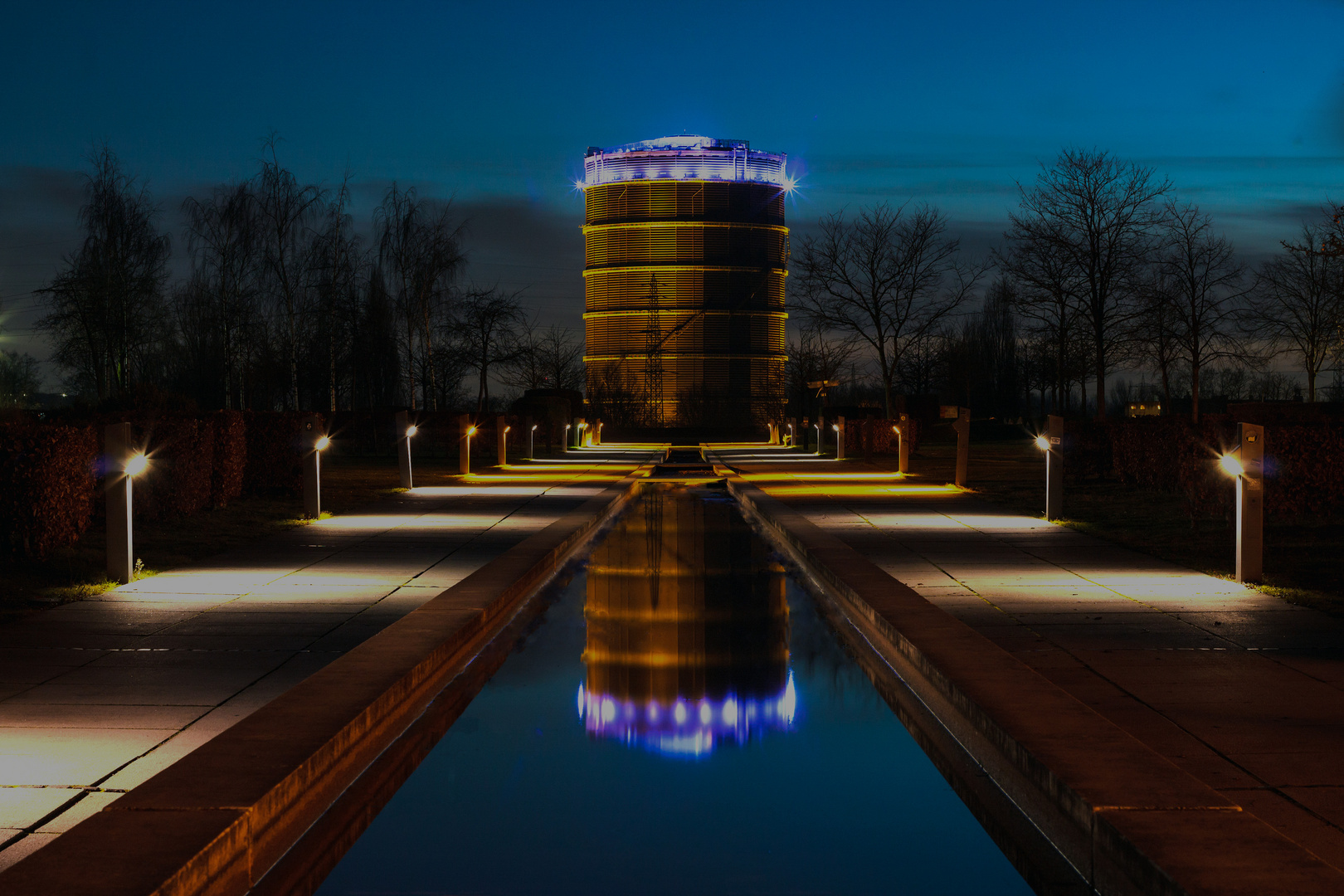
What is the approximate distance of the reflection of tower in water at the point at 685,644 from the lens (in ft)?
23.3

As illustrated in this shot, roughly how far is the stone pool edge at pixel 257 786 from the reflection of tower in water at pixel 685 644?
1.06 metres

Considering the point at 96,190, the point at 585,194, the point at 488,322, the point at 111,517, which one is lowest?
the point at 111,517

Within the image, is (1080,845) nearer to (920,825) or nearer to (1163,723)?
(920,825)

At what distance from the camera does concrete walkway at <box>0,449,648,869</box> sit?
216 inches

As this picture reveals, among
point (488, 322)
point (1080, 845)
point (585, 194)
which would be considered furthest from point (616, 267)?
point (1080, 845)

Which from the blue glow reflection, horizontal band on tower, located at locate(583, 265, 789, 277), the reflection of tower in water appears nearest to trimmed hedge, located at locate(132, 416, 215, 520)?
the reflection of tower in water

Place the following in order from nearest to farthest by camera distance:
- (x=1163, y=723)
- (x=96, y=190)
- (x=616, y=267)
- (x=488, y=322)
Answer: (x=1163, y=723) → (x=96, y=190) → (x=488, y=322) → (x=616, y=267)

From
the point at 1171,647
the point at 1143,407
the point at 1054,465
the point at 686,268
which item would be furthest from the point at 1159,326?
the point at 1143,407

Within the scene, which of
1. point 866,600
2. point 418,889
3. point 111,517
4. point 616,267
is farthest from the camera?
point 616,267

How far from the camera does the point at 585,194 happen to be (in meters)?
120

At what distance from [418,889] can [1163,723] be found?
148 inches

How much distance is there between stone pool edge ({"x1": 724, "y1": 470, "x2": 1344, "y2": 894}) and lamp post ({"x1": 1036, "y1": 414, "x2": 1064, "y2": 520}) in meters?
9.36

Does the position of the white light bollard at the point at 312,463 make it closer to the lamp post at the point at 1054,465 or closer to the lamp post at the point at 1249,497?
the lamp post at the point at 1054,465

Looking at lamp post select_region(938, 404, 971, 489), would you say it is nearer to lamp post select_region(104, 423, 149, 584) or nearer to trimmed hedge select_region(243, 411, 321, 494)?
trimmed hedge select_region(243, 411, 321, 494)
